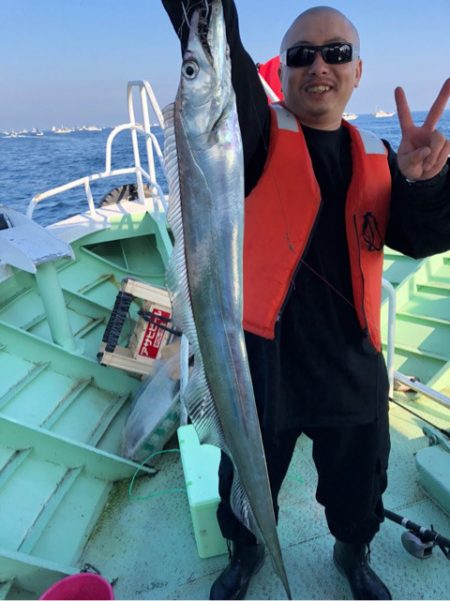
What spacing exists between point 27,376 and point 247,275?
117 inches

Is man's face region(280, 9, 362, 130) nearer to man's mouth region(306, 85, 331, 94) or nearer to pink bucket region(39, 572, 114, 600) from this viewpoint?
man's mouth region(306, 85, 331, 94)

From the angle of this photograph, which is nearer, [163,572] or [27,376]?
[163,572]

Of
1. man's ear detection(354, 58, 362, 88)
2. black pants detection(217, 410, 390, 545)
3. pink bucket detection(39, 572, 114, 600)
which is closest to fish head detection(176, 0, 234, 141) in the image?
man's ear detection(354, 58, 362, 88)

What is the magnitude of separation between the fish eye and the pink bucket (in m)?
2.23

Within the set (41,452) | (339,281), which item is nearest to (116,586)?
(41,452)

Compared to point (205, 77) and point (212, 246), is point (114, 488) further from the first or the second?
point (205, 77)

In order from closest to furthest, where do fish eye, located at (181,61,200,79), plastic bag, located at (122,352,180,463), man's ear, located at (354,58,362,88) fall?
fish eye, located at (181,61,200,79)
man's ear, located at (354,58,362,88)
plastic bag, located at (122,352,180,463)

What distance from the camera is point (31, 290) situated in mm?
5211

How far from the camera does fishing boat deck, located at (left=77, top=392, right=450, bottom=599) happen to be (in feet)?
8.36

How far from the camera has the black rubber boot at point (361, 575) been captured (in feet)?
7.71

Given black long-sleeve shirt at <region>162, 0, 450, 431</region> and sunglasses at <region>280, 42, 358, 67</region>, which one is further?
black long-sleeve shirt at <region>162, 0, 450, 431</region>

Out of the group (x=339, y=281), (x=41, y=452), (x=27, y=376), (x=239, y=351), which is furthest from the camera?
(x=27, y=376)

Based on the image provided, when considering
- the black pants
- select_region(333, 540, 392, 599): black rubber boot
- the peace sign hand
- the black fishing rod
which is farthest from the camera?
the black fishing rod

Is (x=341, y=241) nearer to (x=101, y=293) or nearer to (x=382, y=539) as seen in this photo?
(x=382, y=539)
